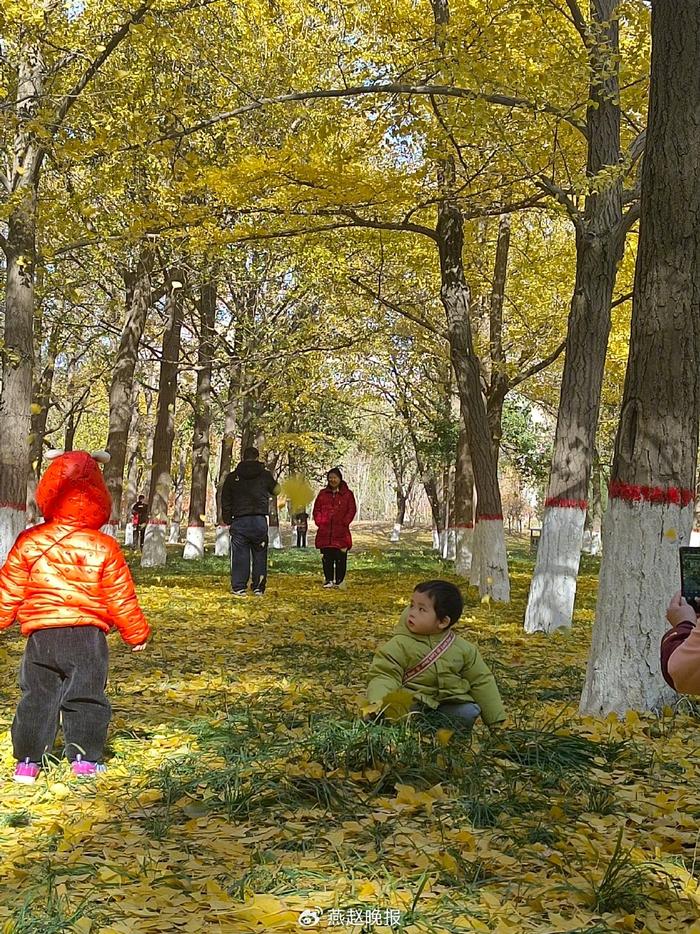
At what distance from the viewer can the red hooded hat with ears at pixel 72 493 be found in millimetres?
5184

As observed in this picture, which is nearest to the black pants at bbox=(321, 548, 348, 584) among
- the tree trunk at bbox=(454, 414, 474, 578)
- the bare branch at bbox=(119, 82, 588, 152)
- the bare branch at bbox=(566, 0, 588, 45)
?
the tree trunk at bbox=(454, 414, 474, 578)

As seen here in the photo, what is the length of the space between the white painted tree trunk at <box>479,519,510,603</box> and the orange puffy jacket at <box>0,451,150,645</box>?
946 centimetres

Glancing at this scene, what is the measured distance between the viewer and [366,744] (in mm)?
4832

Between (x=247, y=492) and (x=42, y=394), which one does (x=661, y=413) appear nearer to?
(x=247, y=492)

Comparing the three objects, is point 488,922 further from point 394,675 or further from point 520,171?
point 520,171

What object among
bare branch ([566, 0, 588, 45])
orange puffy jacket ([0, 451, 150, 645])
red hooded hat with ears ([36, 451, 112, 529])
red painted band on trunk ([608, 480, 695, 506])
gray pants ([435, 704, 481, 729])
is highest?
bare branch ([566, 0, 588, 45])

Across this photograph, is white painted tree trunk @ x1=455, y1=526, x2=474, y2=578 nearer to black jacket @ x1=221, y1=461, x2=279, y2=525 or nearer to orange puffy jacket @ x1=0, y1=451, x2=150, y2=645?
black jacket @ x1=221, y1=461, x2=279, y2=525

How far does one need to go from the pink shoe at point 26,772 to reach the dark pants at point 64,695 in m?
0.04

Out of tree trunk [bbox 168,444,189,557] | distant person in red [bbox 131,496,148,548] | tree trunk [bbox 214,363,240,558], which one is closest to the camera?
tree trunk [bbox 214,363,240,558]

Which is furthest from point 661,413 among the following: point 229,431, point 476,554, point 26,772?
point 229,431

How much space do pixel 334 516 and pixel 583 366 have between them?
249 inches

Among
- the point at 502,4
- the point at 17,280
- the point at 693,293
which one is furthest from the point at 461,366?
the point at 693,293

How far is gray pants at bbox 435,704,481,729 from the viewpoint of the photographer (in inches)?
210

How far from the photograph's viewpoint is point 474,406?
14.4 metres
